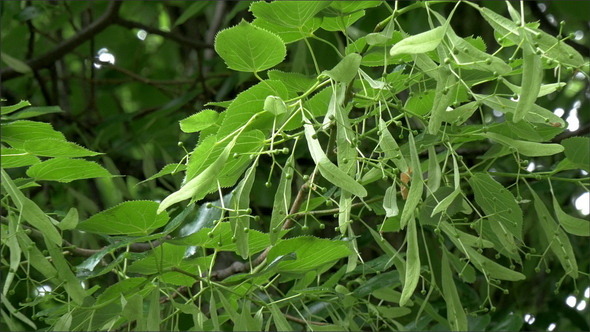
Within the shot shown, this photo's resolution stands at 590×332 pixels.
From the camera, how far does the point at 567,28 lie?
188 centimetres

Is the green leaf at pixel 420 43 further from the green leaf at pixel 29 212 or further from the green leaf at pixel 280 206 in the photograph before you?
the green leaf at pixel 29 212

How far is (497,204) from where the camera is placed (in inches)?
29.5

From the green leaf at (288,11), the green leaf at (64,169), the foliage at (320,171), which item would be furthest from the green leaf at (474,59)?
the green leaf at (64,169)

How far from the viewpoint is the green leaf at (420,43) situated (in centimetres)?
60

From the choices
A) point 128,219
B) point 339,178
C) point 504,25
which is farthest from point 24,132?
point 504,25

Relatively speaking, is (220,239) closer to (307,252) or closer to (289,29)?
(307,252)

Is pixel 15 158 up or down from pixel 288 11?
down

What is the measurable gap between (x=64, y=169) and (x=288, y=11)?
0.86 ft

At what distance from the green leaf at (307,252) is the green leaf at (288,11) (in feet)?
0.63

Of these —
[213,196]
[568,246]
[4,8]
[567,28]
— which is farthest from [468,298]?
[4,8]

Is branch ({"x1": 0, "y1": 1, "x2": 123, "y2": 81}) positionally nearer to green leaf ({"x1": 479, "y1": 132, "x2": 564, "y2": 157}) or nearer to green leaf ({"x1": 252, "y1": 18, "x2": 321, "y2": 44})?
green leaf ({"x1": 252, "y1": 18, "x2": 321, "y2": 44})

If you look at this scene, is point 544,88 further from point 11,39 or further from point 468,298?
point 11,39

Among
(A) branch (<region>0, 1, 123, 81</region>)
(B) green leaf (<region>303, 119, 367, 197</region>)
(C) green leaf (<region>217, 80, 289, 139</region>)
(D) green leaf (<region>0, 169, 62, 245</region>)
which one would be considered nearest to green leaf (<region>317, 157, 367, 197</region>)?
(B) green leaf (<region>303, 119, 367, 197</region>)

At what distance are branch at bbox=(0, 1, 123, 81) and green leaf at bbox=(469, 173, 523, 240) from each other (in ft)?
3.20
